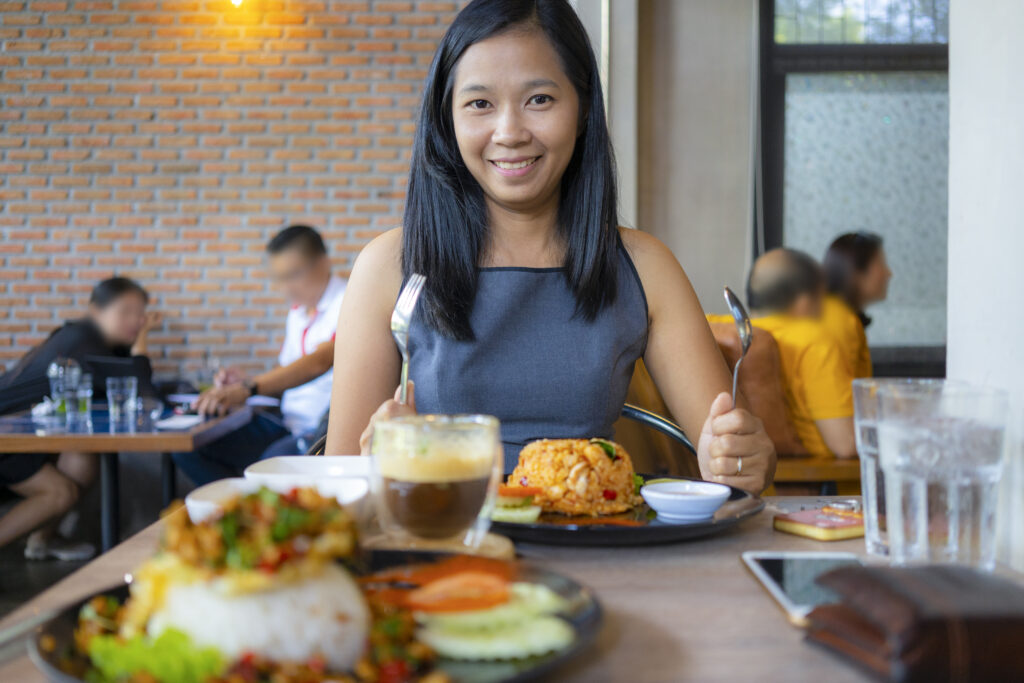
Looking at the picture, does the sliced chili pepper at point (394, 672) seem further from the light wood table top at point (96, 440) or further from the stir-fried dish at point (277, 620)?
the light wood table top at point (96, 440)

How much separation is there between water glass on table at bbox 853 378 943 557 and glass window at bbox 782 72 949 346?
12.2ft

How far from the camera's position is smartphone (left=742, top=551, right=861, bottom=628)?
714 mm

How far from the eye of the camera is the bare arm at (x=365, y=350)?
161cm

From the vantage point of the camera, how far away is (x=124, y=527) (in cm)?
468

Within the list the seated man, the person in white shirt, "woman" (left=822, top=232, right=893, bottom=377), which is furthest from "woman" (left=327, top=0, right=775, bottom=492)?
the person in white shirt

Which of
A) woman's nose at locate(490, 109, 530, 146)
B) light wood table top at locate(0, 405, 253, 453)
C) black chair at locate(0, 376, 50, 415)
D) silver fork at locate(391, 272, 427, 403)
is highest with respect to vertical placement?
woman's nose at locate(490, 109, 530, 146)

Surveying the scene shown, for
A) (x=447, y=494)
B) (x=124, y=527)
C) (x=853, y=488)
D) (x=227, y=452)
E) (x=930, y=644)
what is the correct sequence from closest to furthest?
1. (x=930, y=644)
2. (x=447, y=494)
3. (x=853, y=488)
4. (x=227, y=452)
5. (x=124, y=527)

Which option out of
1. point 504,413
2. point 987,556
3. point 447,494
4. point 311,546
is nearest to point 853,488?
point 504,413

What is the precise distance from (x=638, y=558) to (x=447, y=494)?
0.23m

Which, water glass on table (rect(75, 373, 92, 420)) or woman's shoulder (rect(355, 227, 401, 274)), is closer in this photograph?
woman's shoulder (rect(355, 227, 401, 274))

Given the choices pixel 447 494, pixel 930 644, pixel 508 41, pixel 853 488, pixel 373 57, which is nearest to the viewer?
pixel 930 644

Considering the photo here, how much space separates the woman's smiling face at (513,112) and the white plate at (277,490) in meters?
0.75

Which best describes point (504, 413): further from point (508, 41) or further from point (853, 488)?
point (853, 488)

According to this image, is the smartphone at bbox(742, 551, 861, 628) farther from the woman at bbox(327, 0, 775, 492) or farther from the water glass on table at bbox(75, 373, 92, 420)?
the water glass on table at bbox(75, 373, 92, 420)
